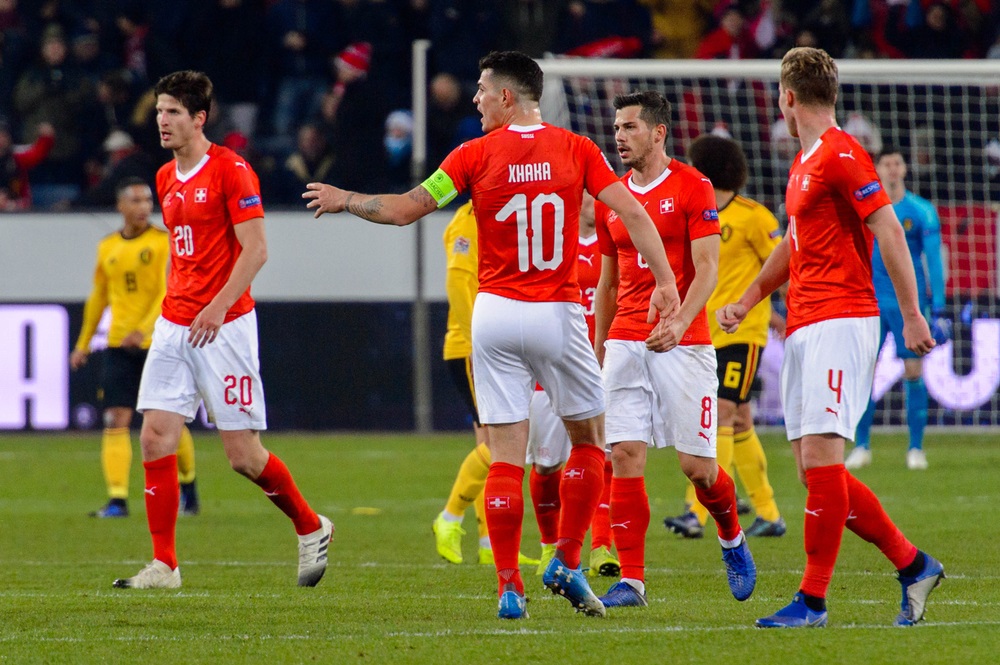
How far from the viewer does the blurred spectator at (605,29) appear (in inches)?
704

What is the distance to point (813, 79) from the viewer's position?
567 centimetres

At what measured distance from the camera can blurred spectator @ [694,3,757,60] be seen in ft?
57.5

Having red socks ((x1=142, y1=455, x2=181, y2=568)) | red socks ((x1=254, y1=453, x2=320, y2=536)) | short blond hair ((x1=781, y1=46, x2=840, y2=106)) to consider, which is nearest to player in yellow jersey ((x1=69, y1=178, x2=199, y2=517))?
red socks ((x1=142, y1=455, x2=181, y2=568))

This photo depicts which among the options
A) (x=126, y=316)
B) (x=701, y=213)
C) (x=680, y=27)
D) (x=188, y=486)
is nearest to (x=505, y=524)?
(x=701, y=213)

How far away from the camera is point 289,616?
6.05 m

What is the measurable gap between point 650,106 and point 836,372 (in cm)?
163

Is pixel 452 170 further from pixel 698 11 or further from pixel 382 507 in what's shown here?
pixel 698 11

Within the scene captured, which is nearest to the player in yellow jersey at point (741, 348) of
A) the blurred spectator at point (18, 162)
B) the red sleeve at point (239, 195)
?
the red sleeve at point (239, 195)

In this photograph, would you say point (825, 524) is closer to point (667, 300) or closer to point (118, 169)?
point (667, 300)

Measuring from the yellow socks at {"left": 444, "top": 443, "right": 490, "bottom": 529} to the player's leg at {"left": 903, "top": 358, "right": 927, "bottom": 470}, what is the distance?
17.8ft

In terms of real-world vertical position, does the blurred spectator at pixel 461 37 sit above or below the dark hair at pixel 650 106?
above

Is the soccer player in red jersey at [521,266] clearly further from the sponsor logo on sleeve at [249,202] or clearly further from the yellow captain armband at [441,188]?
the sponsor logo on sleeve at [249,202]

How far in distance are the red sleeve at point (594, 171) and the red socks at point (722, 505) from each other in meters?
1.41

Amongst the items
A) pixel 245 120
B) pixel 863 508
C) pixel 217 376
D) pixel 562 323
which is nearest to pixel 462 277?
pixel 217 376
